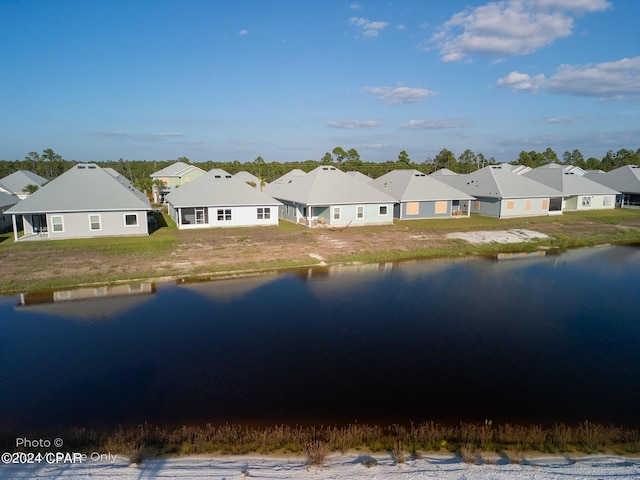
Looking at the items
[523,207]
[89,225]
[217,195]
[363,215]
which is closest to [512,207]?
[523,207]

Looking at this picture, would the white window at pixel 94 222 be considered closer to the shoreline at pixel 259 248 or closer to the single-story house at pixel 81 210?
the single-story house at pixel 81 210

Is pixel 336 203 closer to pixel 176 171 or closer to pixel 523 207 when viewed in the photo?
pixel 523 207

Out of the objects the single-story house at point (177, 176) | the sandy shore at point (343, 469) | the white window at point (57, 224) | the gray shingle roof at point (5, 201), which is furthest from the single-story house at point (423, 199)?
the single-story house at point (177, 176)

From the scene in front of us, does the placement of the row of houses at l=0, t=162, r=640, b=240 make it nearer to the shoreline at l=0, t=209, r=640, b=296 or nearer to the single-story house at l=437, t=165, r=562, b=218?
the single-story house at l=437, t=165, r=562, b=218

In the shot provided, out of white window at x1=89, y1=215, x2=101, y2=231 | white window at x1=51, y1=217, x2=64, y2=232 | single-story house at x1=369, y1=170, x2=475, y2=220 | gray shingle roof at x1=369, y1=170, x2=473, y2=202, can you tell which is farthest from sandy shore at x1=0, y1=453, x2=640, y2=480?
gray shingle roof at x1=369, y1=170, x2=473, y2=202

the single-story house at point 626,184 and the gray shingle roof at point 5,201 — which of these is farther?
the single-story house at point 626,184

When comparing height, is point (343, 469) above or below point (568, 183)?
below

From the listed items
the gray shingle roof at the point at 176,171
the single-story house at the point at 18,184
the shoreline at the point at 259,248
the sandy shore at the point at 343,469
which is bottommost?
the sandy shore at the point at 343,469
